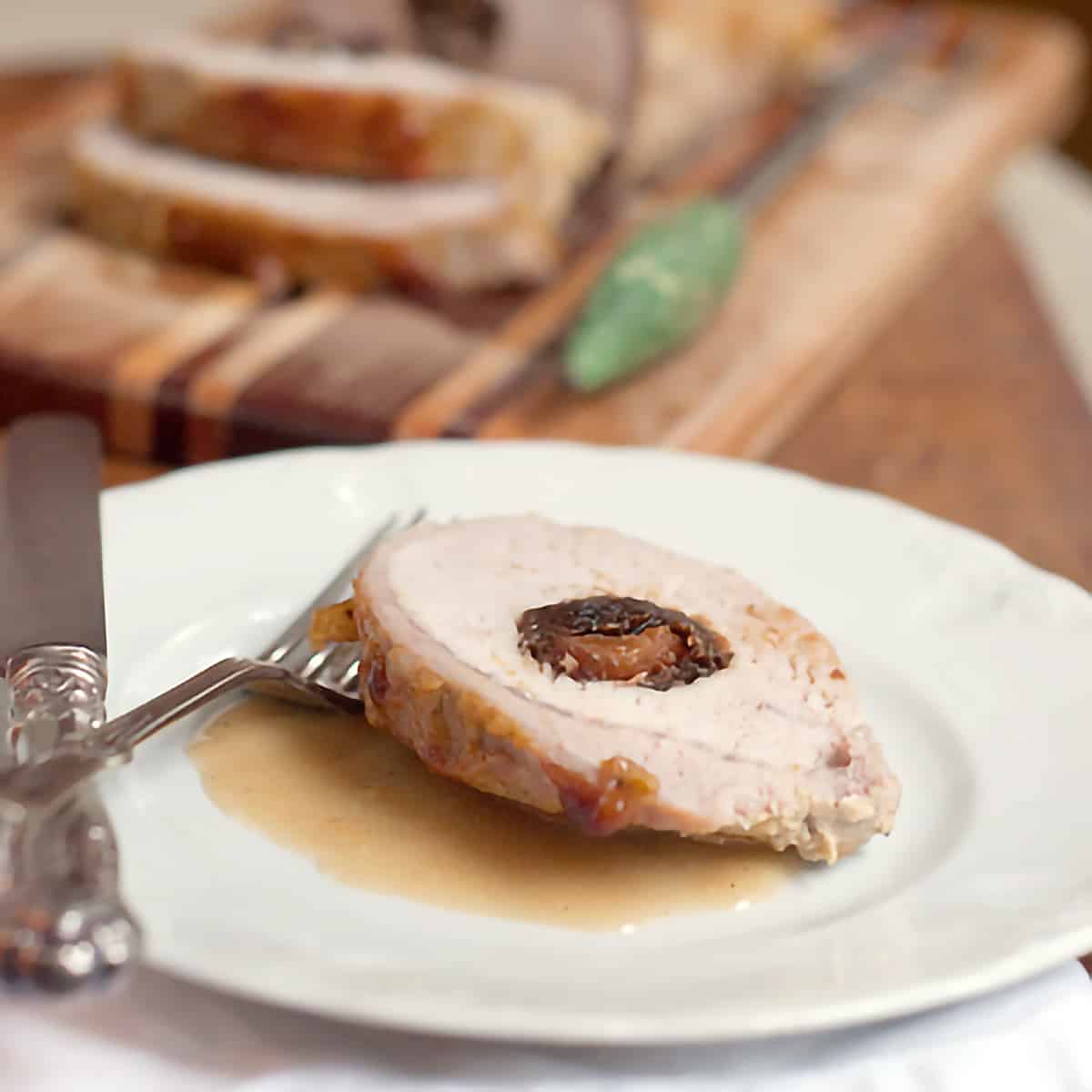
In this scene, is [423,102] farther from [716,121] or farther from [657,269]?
[716,121]

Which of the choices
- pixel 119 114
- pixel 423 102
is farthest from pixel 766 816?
pixel 119 114

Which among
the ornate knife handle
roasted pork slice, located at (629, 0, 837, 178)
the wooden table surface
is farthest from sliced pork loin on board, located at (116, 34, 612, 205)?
the ornate knife handle

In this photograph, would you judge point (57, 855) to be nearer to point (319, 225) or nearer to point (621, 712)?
point (621, 712)

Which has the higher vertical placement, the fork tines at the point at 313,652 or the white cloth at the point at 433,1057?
the white cloth at the point at 433,1057

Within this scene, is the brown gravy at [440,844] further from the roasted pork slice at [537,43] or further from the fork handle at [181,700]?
the roasted pork slice at [537,43]

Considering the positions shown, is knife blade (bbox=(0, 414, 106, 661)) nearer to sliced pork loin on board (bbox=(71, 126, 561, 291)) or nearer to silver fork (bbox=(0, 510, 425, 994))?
silver fork (bbox=(0, 510, 425, 994))

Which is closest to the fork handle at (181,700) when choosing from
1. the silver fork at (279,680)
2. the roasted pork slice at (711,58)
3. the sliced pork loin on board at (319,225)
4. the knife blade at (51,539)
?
the silver fork at (279,680)
